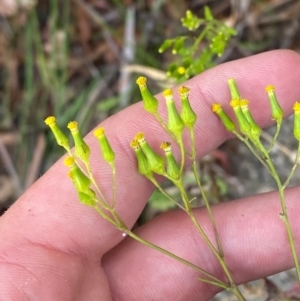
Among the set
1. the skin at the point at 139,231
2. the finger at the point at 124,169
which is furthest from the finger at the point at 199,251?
the finger at the point at 124,169

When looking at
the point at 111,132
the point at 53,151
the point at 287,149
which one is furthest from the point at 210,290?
the point at 53,151

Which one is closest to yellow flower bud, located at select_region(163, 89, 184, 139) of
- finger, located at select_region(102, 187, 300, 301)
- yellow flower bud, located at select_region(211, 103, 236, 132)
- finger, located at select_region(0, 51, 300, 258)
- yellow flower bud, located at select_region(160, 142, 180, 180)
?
yellow flower bud, located at select_region(160, 142, 180, 180)

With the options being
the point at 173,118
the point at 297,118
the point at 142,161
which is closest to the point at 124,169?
the point at 142,161

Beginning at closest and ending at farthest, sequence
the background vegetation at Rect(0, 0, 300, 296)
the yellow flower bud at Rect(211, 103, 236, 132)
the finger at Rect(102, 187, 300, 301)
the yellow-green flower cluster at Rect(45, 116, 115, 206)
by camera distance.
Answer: the yellow-green flower cluster at Rect(45, 116, 115, 206) → the yellow flower bud at Rect(211, 103, 236, 132) → the finger at Rect(102, 187, 300, 301) → the background vegetation at Rect(0, 0, 300, 296)

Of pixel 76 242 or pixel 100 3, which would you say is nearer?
pixel 76 242

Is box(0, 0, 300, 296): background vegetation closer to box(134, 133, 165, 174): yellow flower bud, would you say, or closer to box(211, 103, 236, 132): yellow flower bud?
box(211, 103, 236, 132): yellow flower bud

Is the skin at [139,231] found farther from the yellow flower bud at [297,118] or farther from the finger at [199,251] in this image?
the yellow flower bud at [297,118]

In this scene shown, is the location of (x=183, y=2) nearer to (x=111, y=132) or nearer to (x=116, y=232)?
(x=111, y=132)

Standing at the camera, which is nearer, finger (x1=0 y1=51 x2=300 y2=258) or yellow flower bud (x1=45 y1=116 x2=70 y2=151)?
yellow flower bud (x1=45 y1=116 x2=70 y2=151)
